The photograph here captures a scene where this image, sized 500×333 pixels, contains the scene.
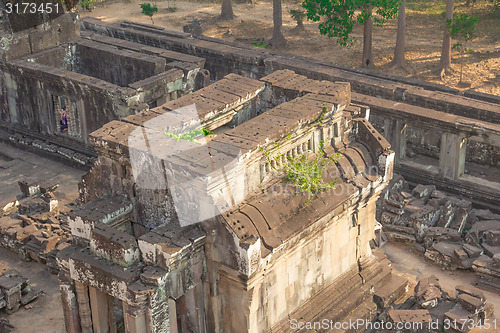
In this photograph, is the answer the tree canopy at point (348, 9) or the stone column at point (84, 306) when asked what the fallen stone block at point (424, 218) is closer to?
the stone column at point (84, 306)

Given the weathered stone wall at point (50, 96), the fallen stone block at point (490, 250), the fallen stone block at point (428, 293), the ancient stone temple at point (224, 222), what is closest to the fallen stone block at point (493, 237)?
the fallen stone block at point (490, 250)

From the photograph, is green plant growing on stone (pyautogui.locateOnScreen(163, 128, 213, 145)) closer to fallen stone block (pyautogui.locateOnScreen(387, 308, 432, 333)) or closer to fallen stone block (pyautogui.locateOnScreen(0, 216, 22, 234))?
Result: fallen stone block (pyautogui.locateOnScreen(387, 308, 432, 333))

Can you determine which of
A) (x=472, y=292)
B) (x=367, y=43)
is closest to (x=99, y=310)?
(x=472, y=292)

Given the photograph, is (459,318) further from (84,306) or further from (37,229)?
(37,229)

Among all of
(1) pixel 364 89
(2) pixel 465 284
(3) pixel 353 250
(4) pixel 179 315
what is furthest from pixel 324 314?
(1) pixel 364 89

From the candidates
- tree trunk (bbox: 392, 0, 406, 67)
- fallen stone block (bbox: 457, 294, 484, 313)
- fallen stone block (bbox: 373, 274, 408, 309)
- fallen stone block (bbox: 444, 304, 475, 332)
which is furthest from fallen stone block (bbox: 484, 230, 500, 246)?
tree trunk (bbox: 392, 0, 406, 67)

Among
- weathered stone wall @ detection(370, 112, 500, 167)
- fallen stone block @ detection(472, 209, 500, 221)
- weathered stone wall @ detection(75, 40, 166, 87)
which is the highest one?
weathered stone wall @ detection(75, 40, 166, 87)
